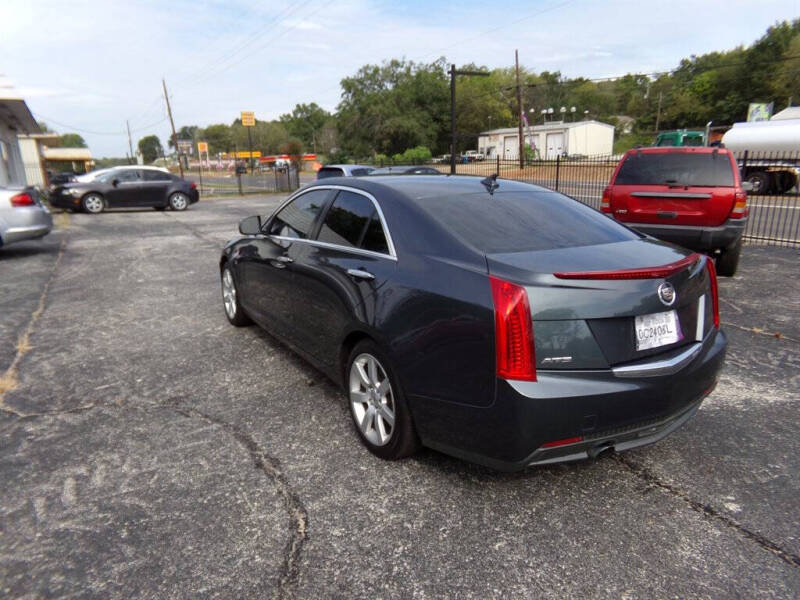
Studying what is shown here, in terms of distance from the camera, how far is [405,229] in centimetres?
309

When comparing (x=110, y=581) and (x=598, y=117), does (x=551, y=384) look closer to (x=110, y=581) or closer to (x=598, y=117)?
(x=110, y=581)

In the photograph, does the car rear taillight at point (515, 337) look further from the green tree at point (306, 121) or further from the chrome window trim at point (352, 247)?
the green tree at point (306, 121)

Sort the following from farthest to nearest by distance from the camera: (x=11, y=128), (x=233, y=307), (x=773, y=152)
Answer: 1. (x=11, y=128)
2. (x=773, y=152)
3. (x=233, y=307)

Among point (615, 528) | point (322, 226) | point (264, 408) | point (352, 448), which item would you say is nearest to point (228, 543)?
point (352, 448)

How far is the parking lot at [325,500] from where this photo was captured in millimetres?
2275

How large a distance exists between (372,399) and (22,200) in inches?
384

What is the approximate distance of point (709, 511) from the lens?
269 cm

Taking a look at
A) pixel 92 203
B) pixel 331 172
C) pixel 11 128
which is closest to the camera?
pixel 331 172

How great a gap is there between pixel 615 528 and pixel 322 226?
8.43 feet

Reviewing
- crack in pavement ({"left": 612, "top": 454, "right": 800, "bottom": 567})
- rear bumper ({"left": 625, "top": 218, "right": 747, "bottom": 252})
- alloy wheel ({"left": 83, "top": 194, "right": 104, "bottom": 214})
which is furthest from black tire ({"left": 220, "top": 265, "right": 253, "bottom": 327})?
alloy wheel ({"left": 83, "top": 194, "right": 104, "bottom": 214})

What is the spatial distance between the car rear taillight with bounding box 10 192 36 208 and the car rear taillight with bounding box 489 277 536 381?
1056 centimetres

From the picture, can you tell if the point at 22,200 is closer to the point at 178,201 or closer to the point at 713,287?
the point at 178,201

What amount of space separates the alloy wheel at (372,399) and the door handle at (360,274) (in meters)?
0.44

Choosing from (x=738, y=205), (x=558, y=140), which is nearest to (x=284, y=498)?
(x=738, y=205)
